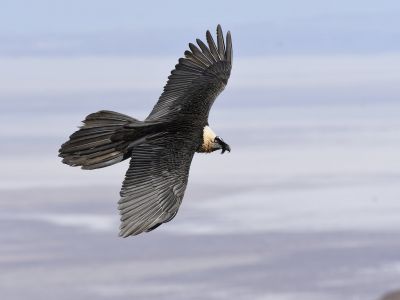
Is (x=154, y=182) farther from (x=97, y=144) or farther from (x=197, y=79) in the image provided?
(x=197, y=79)

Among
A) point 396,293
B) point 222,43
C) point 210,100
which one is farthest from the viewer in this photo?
point 222,43

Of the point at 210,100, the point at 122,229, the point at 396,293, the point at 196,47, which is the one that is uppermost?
the point at 196,47

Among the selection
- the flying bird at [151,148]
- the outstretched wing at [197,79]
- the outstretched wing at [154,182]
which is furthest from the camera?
the outstretched wing at [197,79]

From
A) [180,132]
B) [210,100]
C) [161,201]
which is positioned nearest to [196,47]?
[210,100]

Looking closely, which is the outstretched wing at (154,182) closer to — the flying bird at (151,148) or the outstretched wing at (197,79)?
the flying bird at (151,148)

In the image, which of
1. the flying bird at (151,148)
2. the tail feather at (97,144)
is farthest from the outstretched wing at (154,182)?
the tail feather at (97,144)

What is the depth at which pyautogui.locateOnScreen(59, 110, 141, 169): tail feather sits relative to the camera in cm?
1240

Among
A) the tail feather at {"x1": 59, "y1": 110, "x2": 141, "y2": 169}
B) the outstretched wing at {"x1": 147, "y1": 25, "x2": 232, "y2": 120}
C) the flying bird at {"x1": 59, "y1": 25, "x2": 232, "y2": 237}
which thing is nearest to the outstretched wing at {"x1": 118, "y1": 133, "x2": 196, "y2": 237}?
the flying bird at {"x1": 59, "y1": 25, "x2": 232, "y2": 237}

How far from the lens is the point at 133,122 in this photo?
12.5 metres

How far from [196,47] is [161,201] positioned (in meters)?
3.21

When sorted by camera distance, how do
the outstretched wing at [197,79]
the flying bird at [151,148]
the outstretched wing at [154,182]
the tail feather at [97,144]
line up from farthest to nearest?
the outstretched wing at [197,79]
the tail feather at [97,144]
the flying bird at [151,148]
the outstretched wing at [154,182]

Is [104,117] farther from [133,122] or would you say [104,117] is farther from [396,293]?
[396,293]

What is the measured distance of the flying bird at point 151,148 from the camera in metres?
11.7

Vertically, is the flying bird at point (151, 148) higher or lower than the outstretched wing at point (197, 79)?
lower
